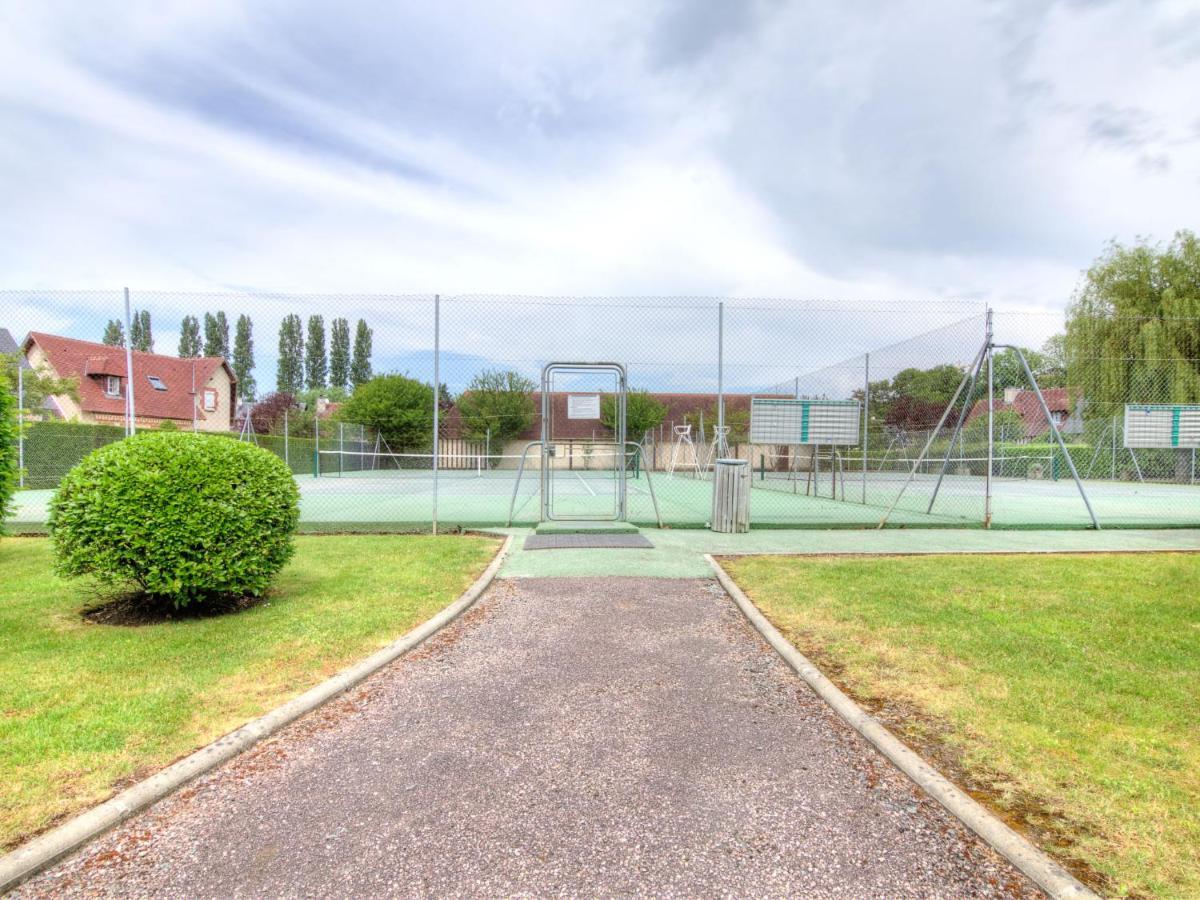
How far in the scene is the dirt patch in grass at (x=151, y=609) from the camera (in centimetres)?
502

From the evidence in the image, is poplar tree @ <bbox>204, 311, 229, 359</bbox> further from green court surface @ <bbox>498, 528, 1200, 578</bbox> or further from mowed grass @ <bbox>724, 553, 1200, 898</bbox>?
mowed grass @ <bbox>724, 553, 1200, 898</bbox>

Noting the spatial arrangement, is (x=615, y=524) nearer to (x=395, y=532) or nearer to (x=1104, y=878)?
(x=395, y=532)

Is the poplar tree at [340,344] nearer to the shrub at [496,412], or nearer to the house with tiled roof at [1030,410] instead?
the shrub at [496,412]

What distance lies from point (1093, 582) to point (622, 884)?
20.6 feet

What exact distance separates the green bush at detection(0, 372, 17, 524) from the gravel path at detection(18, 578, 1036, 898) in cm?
603

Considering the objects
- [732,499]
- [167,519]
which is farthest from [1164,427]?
[167,519]

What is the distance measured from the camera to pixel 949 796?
2.54 m

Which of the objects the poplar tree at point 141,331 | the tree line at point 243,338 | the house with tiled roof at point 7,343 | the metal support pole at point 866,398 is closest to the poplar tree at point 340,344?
the tree line at point 243,338

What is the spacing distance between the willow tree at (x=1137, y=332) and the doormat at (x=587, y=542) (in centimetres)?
1344

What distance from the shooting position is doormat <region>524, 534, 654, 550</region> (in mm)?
8528

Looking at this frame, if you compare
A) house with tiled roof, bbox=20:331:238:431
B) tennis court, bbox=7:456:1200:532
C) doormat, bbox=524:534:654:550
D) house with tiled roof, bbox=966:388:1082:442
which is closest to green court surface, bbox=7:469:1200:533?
tennis court, bbox=7:456:1200:532

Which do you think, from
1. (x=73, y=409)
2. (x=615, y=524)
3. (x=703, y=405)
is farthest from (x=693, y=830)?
(x=703, y=405)

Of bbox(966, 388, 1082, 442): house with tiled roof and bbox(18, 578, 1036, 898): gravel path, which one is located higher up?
bbox(966, 388, 1082, 442): house with tiled roof

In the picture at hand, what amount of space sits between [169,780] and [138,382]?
10.1m
